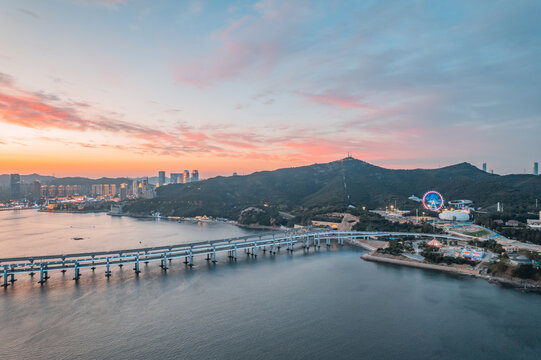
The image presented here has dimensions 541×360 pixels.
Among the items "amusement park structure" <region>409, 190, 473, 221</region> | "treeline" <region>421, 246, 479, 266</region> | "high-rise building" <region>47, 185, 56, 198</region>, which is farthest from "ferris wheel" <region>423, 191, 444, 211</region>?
"high-rise building" <region>47, 185, 56, 198</region>

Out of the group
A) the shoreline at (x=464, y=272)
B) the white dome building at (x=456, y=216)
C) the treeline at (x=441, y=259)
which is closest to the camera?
the shoreline at (x=464, y=272)

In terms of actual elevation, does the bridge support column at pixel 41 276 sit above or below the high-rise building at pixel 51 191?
below

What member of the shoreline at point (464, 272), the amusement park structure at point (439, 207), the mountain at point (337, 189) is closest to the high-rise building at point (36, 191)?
the mountain at point (337, 189)

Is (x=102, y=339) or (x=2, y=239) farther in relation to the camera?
Result: (x=2, y=239)

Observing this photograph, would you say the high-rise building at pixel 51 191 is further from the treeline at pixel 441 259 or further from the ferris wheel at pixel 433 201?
the treeline at pixel 441 259

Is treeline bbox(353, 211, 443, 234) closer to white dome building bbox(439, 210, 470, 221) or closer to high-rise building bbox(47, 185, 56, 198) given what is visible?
white dome building bbox(439, 210, 470, 221)

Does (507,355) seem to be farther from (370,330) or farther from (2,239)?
(2,239)

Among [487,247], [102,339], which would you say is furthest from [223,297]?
[487,247]
